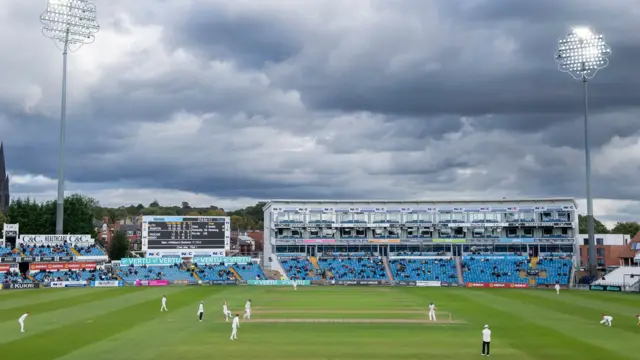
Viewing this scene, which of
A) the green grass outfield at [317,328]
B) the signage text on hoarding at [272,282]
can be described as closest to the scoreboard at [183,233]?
the signage text on hoarding at [272,282]

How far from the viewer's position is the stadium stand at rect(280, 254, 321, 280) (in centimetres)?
7762

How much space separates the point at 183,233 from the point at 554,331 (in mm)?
50375

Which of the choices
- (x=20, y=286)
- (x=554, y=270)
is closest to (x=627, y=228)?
(x=554, y=270)

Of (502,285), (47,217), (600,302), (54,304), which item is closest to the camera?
(54,304)

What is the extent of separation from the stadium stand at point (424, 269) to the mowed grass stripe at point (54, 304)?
119 feet

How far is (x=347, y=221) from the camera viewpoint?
86688mm

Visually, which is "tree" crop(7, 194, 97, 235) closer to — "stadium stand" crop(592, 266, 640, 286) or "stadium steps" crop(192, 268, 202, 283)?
"stadium steps" crop(192, 268, 202, 283)

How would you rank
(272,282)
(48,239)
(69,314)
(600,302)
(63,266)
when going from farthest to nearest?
1. (48,239)
2. (272,282)
3. (63,266)
4. (600,302)
5. (69,314)

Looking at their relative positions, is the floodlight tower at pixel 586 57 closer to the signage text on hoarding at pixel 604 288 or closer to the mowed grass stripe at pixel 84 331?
the signage text on hoarding at pixel 604 288

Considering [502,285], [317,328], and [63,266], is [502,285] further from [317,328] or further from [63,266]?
[63,266]

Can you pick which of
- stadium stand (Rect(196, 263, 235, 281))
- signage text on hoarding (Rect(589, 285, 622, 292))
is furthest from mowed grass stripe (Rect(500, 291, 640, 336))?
stadium stand (Rect(196, 263, 235, 281))

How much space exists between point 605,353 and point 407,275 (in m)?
51.9

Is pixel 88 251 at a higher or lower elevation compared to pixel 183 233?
lower

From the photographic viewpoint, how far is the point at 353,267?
79.3 meters
